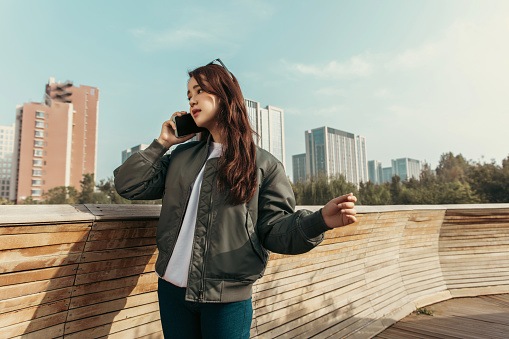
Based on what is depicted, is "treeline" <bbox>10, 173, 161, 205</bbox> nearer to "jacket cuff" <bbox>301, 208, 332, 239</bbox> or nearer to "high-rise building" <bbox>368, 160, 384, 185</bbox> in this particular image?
"jacket cuff" <bbox>301, 208, 332, 239</bbox>

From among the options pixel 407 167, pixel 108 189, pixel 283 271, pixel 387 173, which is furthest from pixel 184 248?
pixel 387 173

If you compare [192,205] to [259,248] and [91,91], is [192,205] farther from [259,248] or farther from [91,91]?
[91,91]

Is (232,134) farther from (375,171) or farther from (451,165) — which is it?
(375,171)

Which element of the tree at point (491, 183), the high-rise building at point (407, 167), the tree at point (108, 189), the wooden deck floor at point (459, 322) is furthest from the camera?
the high-rise building at point (407, 167)

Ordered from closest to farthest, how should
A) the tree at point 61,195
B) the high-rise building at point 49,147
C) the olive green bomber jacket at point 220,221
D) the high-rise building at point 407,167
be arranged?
1. the olive green bomber jacket at point 220,221
2. the tree at point 61,195
3. the high-rise building at point 49,147
4. the high-rise building at point 407,167

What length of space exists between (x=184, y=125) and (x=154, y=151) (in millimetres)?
190

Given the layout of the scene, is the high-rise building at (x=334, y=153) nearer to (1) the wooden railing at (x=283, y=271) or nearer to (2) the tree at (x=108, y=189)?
(2) the tree at (x=108, y=189)

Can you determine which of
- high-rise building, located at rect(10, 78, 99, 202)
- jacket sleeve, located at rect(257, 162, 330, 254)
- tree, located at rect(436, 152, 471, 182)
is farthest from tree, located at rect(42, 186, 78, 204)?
tree, located at rect(436, 152, 471, 182)

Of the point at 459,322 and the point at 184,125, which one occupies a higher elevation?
the point at 184,125

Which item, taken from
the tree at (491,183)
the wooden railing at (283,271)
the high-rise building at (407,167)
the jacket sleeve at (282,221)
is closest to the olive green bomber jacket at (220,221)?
the jacket sleeve at (282,221)

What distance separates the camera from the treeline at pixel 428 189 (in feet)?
151

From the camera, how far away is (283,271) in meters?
2.94

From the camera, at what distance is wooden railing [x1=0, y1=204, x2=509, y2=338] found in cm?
150

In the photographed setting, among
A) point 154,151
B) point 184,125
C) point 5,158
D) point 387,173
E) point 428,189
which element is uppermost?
point 5,158
